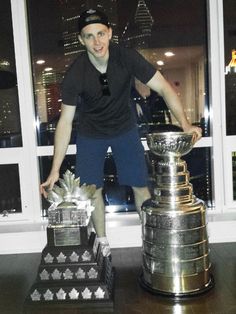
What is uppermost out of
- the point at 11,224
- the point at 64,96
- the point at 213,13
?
the point at 213,13

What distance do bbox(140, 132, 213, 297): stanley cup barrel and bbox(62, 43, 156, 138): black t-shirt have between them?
15.8 inches

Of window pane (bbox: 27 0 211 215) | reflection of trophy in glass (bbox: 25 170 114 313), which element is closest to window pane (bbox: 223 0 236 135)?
window pane (bbox: 27 0 211 215)

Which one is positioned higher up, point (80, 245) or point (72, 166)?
point (72, 166)

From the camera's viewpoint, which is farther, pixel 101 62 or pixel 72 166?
pixel 72 166

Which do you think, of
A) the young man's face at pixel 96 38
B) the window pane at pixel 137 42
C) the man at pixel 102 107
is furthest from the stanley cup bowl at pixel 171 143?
the window pane at pixel 137 42

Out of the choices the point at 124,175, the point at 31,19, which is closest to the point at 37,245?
the point at 124,175

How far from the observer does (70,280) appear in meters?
1.99

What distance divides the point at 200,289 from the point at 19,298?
99cm

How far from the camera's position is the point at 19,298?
2117mm

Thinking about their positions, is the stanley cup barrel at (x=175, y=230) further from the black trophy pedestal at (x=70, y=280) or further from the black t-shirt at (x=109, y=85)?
the black t-shirt at (x=109, y=85)

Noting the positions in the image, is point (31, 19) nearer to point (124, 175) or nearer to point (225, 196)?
point (124, 175)

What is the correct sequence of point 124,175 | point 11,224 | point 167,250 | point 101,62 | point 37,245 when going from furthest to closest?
point 11,224 < point 37,245 < point 124,175 < point 101,62 < point 167,250

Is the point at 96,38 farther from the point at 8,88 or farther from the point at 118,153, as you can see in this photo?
the point at 8,88

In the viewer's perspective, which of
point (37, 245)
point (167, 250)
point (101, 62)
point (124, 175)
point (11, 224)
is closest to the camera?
point (167, 250)
